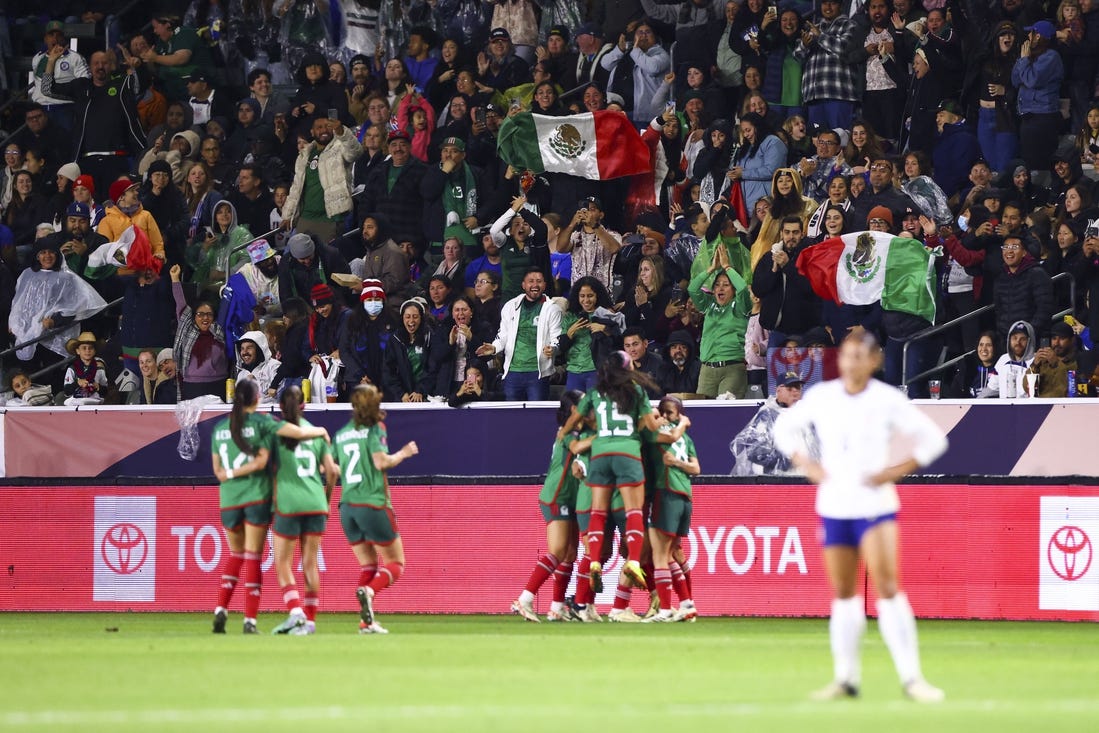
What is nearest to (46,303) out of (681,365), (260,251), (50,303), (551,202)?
(50,303)

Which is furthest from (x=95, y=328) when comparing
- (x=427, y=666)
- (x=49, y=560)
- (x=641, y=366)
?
(x=427, y=666)

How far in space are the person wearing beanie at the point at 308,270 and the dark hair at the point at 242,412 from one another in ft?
27.9

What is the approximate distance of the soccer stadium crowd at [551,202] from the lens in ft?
68.1

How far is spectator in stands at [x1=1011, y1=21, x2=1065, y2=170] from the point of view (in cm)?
2155

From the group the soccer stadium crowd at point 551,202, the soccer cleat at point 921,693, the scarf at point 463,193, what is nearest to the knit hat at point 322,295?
the soccer stadium crowd at point 551,202

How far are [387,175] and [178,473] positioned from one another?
4872 millimetres

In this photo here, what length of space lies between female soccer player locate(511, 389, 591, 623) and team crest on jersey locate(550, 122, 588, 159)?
6825mm

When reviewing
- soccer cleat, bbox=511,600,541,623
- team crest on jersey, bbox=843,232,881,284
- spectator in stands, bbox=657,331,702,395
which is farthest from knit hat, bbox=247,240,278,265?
soccer cleat, bbox=511,600,541,623

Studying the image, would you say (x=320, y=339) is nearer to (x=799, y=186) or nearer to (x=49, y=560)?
(x=49, y=560)

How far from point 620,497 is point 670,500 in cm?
48

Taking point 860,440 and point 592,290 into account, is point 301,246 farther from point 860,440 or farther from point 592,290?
point 860,440

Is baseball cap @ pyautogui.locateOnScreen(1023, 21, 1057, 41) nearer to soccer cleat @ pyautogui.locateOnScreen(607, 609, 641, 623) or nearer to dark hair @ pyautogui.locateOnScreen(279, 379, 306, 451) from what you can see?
soccer cleat @ pyautogui.locateOnScreen(607, 609, 641, 623)

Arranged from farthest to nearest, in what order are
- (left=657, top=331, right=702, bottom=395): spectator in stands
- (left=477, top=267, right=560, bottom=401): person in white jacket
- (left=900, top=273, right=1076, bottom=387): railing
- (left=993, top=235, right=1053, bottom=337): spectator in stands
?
(left=477, top=267, right=560, bottom=401): person in white jacket → (left=657, top=331, right=702, bottom=395): spectator in stands → (left=900, top=273, right=1076, bottom=387): railing → (left=993, top=235, right=1053, bottom=337): spectator in stands

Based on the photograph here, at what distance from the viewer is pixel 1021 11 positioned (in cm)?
2294
